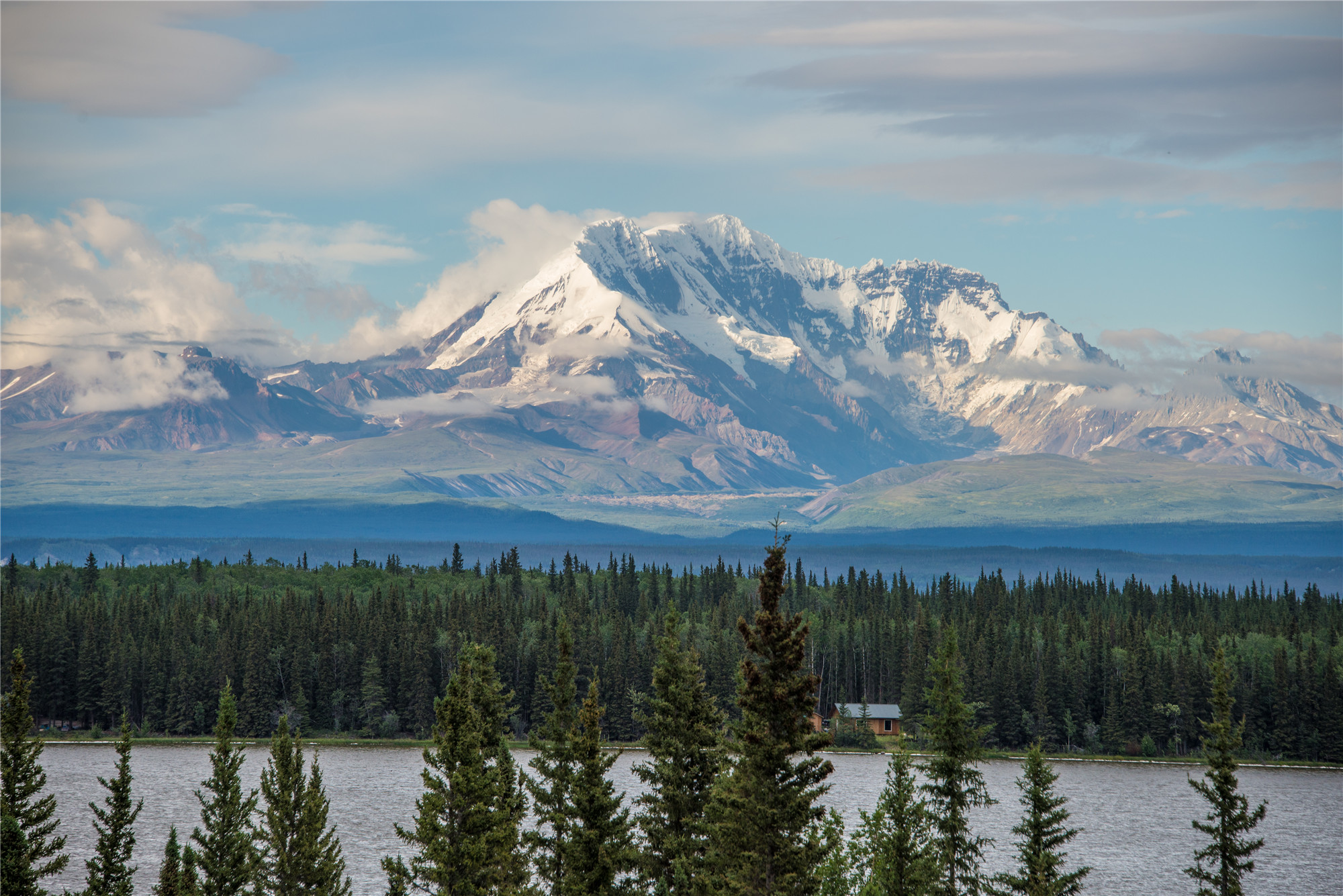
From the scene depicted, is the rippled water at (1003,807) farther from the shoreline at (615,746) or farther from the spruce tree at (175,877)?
the spruce tree at (175,877)

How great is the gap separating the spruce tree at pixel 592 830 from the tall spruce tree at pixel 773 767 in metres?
7.30

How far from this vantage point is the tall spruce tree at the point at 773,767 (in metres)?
46.1

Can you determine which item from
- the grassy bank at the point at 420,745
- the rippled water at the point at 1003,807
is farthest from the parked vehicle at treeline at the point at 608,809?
the grassy bank at the point at 420,745

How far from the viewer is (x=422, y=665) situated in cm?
18800

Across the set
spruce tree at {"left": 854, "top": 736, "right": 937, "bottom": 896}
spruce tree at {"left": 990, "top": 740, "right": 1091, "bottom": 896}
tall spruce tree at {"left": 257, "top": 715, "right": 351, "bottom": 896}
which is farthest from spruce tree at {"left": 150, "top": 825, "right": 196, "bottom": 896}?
spruce tree at {"left": 990, "top": 740, "right": 1091, "bottom": 896}

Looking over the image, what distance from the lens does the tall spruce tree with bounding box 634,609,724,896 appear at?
54812 millimetres

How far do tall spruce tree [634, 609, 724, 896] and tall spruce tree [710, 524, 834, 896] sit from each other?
640 centimetres

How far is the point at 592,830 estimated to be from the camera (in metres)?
54.4

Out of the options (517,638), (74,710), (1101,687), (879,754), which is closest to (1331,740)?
(1101,687)

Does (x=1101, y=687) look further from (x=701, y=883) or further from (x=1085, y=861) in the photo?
(x=701, y=883)

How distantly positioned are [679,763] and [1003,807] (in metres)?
90.8

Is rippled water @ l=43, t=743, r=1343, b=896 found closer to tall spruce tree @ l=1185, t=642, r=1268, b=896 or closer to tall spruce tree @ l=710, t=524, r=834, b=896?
tall spruce tree @ l=1185, t=642, r=1268, b=896

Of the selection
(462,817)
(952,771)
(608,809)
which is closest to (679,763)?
(608,809)

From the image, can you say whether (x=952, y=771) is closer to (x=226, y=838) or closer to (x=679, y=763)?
(x=679, y=763)
